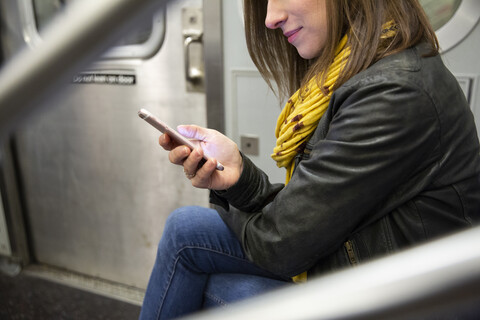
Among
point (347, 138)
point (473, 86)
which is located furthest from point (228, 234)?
point (473, 86)

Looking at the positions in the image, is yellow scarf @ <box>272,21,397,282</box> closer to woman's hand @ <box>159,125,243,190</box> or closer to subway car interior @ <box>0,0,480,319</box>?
woman's hand @ <box>159,125,243,190</box>

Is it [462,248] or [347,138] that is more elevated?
[462,248]

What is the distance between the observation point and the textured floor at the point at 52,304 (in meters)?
1.97

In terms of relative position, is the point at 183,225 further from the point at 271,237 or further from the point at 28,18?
the point at 28,18

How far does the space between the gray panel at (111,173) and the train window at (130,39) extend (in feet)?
0.11

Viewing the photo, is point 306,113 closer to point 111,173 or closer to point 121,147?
point 121,147

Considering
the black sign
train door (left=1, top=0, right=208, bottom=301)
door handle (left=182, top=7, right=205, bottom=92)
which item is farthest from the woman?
the black sign

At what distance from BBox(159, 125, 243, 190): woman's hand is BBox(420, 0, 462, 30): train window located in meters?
0.72

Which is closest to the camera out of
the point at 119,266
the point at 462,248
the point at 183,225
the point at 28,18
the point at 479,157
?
the point at 462,248

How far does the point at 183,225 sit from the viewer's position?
1026mm

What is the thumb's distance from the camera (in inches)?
37.4

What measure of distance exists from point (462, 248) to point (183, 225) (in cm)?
89

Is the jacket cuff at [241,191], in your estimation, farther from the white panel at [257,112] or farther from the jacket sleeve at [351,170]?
the white panel at [257,112]

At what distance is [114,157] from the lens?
198 cm
